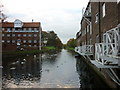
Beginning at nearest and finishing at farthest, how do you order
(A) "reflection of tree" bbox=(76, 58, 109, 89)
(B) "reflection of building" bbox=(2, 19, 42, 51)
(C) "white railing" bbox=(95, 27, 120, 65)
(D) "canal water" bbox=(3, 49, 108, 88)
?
(C) "white railing" bbox=(95, 27, 120, 65)
(A) "reflection of tree" bbox=(76, 58, 109, 89)
(D) "canal water" bbox=(3, 49, 108, 88)
(B) "reflection of building" bbox=(2, 19, 42, 51)

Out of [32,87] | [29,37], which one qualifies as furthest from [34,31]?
[32,87]

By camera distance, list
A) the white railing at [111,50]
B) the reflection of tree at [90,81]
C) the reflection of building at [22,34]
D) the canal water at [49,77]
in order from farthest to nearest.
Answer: the reflection of building at [22,34], the canal water at [49,77], the reflection of tree at [90,81], the white railing at [111,50]

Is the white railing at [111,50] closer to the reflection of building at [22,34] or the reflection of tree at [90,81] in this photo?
the reflection of tree at [90,81]

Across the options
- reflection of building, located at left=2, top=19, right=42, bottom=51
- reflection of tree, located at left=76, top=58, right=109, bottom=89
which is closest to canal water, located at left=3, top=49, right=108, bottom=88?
reflection of tree, located at left=76, top=58, right=109, bottom=89

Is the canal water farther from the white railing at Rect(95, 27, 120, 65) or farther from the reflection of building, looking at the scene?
the reflection of building

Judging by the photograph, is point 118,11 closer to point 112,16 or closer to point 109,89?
point 112,16

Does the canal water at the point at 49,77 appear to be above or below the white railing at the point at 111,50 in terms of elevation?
below

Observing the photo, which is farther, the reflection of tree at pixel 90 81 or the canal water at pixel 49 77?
the canal water at pixel 49 77

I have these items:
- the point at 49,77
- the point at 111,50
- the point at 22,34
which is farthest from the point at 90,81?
the point at 22,34

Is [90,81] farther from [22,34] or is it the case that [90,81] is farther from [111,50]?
[22,34]

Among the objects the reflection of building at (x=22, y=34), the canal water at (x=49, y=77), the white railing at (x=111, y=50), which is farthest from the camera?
the reflection of building at (x=22, y=34)

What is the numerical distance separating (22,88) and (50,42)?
78.2m

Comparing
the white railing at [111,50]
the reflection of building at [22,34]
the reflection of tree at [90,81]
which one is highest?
the reflection of building at [22,34]

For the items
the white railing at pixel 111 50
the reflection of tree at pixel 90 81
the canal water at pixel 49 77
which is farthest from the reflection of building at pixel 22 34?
the white railing at pixel 111 50
